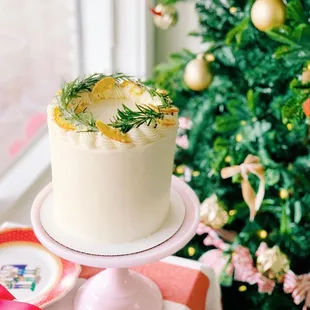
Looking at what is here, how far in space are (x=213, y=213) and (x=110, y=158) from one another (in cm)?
66

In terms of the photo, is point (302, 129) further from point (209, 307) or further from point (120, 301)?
point (120, 301)

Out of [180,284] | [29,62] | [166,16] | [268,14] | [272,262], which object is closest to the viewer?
[180,284]

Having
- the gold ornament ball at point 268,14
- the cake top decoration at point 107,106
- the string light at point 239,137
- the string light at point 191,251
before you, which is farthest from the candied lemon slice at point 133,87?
the string light at point 191,251

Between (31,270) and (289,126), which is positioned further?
(289,126)

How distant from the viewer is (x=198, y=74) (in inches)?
53.5

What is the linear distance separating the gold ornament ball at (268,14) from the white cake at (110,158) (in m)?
0.42

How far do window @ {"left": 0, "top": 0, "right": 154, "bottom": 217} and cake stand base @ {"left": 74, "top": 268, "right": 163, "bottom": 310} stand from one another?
1.87 ft

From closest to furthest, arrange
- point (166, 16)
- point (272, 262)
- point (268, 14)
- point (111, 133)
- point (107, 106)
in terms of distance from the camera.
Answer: point (111, 133), point (107, 106), point (268, 14), point (272, 262), point (166, 16)

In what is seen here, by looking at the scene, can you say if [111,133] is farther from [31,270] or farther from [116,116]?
[31,270]

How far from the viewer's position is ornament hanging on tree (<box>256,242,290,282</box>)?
1335 mm

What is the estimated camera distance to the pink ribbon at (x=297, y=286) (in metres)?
1.34

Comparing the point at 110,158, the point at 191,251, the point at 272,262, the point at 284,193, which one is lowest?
the point at 191,251

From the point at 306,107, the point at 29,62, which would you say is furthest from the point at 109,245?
the point at 29,62

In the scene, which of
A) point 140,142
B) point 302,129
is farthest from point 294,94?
point 140,142
